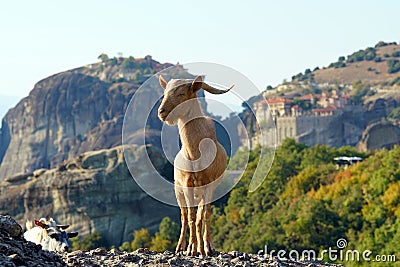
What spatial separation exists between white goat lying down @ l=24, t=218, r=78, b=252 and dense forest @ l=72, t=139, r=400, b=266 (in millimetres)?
15966

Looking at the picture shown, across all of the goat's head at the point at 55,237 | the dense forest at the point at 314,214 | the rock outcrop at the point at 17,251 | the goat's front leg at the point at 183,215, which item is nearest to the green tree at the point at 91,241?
the dense forest at the point at 314,214

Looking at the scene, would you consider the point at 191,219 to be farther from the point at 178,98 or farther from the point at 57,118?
the point at 57,118

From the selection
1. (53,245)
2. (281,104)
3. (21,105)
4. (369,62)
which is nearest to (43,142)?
(21,105)

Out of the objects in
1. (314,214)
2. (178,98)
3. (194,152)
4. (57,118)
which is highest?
(57,118)

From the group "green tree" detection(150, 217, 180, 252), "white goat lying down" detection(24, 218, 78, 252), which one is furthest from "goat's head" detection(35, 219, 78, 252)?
"green tree" detection(150, 217, 180, 252)

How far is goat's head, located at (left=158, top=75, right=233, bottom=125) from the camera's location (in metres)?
10.4

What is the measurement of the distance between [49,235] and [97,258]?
4256 millimetres

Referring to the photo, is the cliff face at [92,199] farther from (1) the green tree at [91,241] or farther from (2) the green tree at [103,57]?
(2) the green tree at [103,57]

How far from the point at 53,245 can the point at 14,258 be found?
551cm

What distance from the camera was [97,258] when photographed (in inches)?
389

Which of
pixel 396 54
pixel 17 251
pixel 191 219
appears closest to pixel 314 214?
pixel 191 219

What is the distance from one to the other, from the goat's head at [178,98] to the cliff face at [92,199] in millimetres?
51597

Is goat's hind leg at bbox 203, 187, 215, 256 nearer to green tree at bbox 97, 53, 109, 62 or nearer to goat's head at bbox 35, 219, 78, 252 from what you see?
goat's head at bbox 35, 219, 78, 252

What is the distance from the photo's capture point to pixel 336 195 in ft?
154
